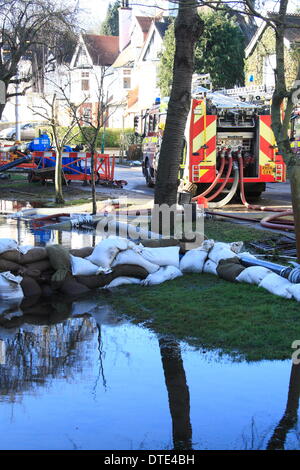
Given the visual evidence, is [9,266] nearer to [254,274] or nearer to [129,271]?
[129,271]

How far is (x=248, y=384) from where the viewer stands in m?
4.74

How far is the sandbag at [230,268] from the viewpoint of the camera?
7.61 metres

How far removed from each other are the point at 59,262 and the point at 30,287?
0.42 metres

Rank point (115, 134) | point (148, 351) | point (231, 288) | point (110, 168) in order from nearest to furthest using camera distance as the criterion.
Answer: point (148, 351) → point (231, 288) → point (110, 168) → point (115, 134)

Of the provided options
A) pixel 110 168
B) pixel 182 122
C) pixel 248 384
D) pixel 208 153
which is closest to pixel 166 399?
pixel 248 384

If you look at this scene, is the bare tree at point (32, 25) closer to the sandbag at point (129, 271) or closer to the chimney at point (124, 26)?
the sandbag at point (129, 271)

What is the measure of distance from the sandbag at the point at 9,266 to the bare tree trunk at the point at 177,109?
3.08 meters

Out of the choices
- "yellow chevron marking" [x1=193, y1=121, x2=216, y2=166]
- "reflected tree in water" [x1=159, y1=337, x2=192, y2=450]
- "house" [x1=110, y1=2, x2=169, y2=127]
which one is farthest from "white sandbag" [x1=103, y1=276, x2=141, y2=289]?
"house" [x1=110, y1=2, x2=169, y2=127]

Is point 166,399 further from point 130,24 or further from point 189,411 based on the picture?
point 130,24

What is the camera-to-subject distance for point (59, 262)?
751cm

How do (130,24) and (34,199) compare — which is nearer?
(34,199)

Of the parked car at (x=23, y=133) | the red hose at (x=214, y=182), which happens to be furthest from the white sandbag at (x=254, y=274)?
the parked car at (x=23, y=133)

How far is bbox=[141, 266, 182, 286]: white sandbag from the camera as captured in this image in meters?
7.79

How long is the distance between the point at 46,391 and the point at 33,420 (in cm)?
49
